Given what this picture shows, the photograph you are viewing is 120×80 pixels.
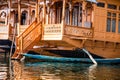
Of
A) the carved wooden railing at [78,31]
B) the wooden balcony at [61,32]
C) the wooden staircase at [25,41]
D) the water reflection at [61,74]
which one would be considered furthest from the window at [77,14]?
the water reflection at [61,74]

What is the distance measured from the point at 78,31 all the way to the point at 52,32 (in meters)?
1.64

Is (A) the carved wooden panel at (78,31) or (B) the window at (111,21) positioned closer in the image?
(A) the carved wooden panel at (78,31)

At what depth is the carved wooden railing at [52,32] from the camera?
72.3ft

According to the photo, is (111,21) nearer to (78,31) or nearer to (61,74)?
(78,31)

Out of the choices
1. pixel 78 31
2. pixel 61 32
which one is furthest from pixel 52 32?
pixel 78 31

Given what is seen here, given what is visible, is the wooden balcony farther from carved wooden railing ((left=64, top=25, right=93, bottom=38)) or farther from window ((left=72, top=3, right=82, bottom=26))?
window ((left=72, top=3, right=82, bottom=26))

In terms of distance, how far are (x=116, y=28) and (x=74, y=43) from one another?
13.0ft

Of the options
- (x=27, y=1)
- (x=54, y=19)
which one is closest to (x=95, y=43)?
(x=54, y=19)

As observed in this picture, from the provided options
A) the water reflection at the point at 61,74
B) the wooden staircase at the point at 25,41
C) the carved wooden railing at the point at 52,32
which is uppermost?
the carved wooden railing at the point at 52,32

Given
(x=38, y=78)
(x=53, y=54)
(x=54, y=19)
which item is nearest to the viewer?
(x=38, y=78)

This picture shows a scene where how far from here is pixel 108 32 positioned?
80.5 ft

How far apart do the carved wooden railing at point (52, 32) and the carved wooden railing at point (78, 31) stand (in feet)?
1.31

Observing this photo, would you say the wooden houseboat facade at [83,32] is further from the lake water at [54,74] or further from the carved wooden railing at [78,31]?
the lake water at [54,74]

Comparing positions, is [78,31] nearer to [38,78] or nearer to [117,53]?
[117,53]
